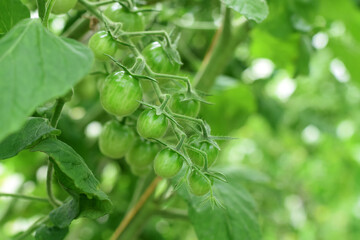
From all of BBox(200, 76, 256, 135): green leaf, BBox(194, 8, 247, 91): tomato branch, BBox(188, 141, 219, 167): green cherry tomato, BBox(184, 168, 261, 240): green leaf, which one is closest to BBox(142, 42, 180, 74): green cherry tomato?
BBox(188, 141, 219, 167): green cherry tomato

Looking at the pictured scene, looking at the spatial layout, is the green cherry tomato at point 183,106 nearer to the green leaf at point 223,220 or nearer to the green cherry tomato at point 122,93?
the green cherry tomato at point 122,93

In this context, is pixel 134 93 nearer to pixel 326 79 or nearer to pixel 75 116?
pixel 75 116

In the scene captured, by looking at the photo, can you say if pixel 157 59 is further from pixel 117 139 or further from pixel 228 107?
pixel 228 107

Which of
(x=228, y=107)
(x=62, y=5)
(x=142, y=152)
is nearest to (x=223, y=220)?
(x=142, y=152)

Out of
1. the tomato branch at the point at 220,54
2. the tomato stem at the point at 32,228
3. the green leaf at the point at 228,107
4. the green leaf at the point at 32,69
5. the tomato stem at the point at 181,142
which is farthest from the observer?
the green leaf at the point at 228,107

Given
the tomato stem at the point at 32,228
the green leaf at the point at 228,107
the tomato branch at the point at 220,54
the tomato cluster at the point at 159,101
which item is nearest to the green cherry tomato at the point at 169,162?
the tomato cluster at the point at 159,101

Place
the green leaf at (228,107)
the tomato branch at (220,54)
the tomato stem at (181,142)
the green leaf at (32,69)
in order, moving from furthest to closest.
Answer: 1. the green leaf at (228,107)
2. the tomato branch at (220,54)
3. the tomato stem at (181,142)
4. the green leaf at (32,69)

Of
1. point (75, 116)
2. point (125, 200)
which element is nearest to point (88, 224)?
point (125, 200)
